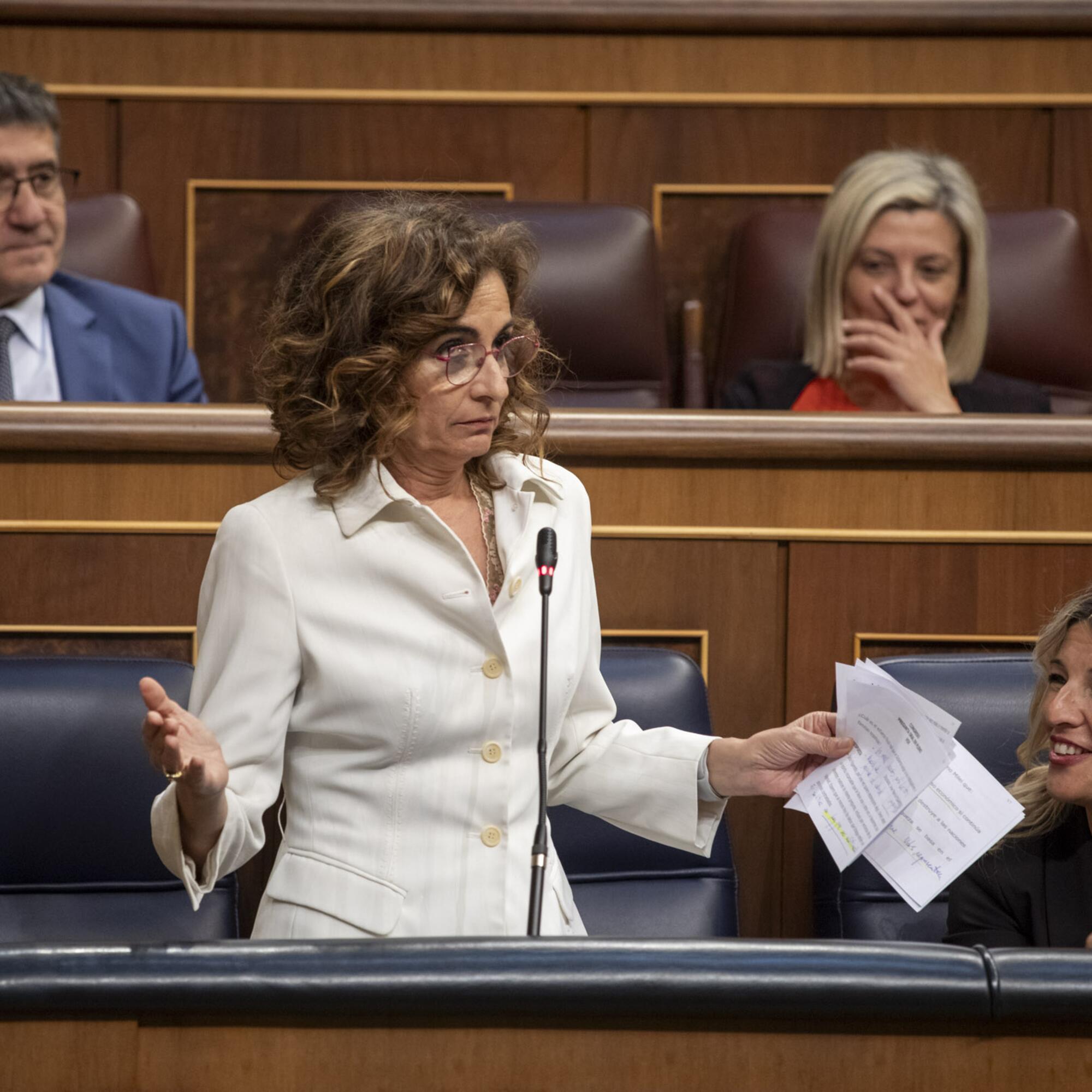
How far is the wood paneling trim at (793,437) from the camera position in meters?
1.27

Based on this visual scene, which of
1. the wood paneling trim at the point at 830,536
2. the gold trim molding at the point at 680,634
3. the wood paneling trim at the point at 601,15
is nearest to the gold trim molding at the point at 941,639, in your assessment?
the wood paneling trim at the point at 830,536

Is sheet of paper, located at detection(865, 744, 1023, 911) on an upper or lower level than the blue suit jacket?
lower

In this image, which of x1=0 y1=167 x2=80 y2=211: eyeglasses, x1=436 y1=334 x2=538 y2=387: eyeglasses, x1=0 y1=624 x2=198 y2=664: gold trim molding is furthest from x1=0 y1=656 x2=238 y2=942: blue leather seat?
x1=0 y1=167 x2=80 y2=211: eyeglasses

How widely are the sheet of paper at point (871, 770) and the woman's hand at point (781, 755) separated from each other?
13mm

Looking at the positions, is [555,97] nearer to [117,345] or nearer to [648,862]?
[117,345]

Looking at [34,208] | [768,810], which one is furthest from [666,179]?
[768,810]

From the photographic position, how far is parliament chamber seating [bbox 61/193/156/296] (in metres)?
1.88

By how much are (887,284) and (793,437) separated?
1.84ft

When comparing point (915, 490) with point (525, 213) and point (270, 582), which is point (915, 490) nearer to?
point (270, 582)

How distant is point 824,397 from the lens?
1.73m

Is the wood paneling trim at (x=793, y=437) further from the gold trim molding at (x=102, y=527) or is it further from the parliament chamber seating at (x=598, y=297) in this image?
the parliament chamber seating at (x=598, y=297)

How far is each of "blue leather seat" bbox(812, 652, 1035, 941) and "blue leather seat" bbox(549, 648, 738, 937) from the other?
0.08 meters

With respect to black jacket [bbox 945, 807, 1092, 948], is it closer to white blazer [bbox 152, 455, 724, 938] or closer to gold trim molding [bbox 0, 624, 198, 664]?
white blazer [bbox 152, 455, 724, 938]

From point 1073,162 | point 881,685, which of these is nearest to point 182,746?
point 881,685
